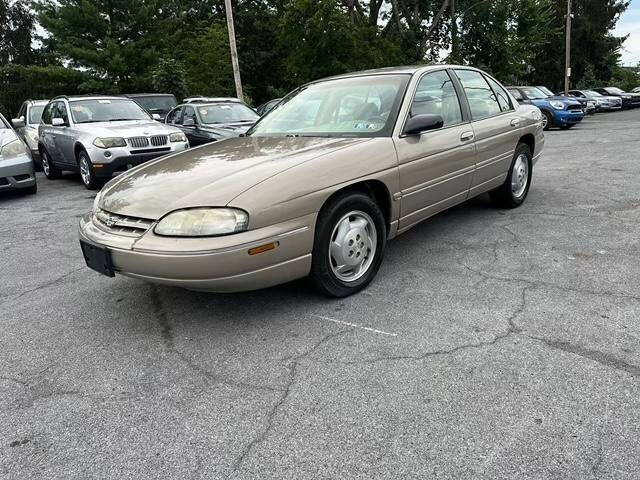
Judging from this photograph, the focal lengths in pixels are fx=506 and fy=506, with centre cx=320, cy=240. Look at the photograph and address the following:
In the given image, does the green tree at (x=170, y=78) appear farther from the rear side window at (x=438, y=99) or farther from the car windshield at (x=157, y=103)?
the rear side window at (x=438, y=99)

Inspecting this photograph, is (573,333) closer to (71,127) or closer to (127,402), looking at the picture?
(127,402)

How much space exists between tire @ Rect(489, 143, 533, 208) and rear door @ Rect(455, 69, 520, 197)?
20 centimetres

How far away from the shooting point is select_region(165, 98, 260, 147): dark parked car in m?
10.1

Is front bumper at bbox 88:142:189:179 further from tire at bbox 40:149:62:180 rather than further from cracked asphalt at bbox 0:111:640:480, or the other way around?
cracked asphalt at bbox 0:111:640:480

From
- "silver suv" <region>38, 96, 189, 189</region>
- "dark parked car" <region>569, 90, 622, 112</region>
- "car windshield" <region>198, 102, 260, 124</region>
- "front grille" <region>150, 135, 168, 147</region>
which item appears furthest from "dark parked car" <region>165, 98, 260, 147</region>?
"dark parked car" <region>569, 90, 622, 112</region>

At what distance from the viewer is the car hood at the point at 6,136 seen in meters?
7.80

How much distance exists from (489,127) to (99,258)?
352 cm

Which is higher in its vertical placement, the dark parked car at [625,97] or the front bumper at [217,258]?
the front bumper at [217,258]

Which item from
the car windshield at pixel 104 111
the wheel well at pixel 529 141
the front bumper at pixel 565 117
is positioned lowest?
the front bumper at pixel 565 117

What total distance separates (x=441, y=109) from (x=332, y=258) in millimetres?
1795

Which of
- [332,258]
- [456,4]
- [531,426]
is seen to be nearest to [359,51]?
[456,4]

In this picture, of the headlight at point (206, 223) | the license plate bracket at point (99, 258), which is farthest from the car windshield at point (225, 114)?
the headlight at point (206, 223)

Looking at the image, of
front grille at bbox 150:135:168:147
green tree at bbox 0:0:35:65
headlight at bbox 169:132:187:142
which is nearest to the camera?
front grille at bbox 150:135:168:147

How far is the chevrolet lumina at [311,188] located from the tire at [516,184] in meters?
0.50
